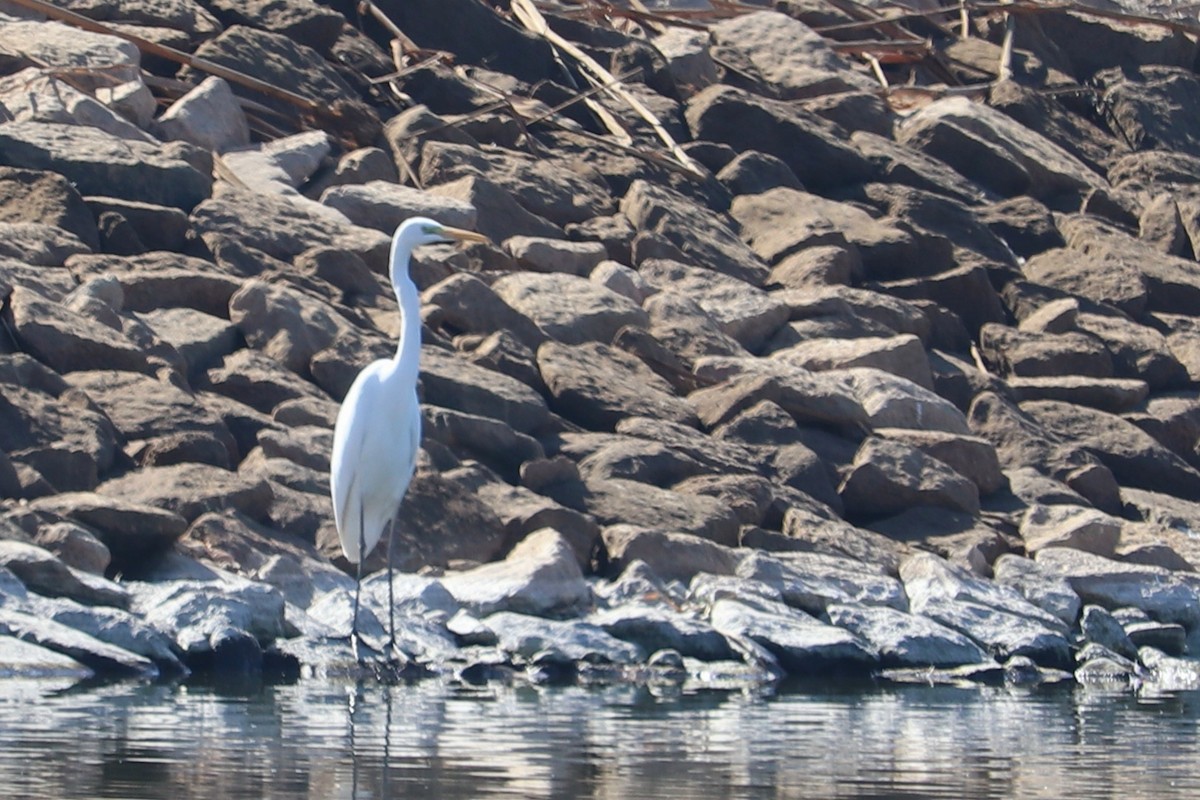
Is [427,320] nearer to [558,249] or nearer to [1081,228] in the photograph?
[558,249]

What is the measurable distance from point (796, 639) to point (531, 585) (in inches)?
56.0

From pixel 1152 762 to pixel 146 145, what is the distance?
10374 mm

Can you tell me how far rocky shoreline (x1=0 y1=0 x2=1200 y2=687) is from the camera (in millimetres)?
11125

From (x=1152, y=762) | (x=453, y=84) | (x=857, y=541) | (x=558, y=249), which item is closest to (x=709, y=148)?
(x=453, y=84)

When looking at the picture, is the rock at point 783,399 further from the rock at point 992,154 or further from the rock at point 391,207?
the rock at point 992,154

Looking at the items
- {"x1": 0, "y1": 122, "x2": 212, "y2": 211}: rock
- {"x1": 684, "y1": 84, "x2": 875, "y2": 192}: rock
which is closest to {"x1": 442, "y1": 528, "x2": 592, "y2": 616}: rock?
{"x1": 0, "y1": 122, "x2": 212, "y2": 211}: rock

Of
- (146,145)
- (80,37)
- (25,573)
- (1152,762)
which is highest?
(80,37)

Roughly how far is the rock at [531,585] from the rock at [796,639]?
783 mm

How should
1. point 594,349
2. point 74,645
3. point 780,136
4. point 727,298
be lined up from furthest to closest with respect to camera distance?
point 780,136 < point 727,298 < point 594,349 < point 74,645

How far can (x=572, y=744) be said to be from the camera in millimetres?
7891

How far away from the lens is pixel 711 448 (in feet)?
45.6

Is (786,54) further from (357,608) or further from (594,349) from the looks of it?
(357,608)

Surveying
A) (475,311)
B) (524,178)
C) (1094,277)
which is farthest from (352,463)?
(1094,277)

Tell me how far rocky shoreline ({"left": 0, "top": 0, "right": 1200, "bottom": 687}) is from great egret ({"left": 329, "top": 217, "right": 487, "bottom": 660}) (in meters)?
0.40
